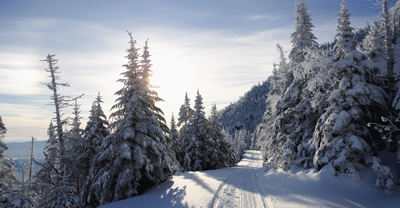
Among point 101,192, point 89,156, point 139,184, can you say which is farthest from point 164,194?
point 89,156

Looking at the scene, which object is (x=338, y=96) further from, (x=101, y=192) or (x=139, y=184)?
(x=101, y=192)

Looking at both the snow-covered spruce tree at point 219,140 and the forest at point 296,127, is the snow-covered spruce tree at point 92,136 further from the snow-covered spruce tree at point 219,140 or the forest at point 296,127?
the snow-covered spruce tree at point 219,140

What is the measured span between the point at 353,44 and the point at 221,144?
949 inches

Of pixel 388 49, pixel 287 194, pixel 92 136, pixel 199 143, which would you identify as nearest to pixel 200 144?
Result: pixel 199 143

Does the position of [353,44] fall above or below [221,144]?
above

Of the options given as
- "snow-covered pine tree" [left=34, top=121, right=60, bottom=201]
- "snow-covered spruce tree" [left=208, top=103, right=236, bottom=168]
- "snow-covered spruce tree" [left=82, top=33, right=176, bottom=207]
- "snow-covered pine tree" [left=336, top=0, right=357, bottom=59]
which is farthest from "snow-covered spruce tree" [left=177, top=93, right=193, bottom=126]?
"snow-covered pine tree" [left=336, top=0, right=357, bottom=59]

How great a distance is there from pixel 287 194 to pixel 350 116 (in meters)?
5.63

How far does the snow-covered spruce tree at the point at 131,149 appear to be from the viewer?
13.1m

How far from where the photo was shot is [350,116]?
10438 millimetres

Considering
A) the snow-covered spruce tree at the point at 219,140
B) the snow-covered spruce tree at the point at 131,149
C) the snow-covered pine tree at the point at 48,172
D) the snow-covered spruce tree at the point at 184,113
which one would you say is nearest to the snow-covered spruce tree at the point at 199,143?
the snow-covered spruce tree at the point at 219,140

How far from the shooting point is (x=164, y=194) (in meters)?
13.1

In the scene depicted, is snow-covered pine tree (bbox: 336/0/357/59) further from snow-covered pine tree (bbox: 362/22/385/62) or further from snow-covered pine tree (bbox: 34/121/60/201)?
snow-covered pine tree (bbox: 34/121/60/201)

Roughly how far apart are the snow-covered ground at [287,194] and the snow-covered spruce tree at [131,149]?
1356 mm

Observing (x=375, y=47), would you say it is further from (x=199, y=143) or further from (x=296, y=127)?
(x=199, y=143)
